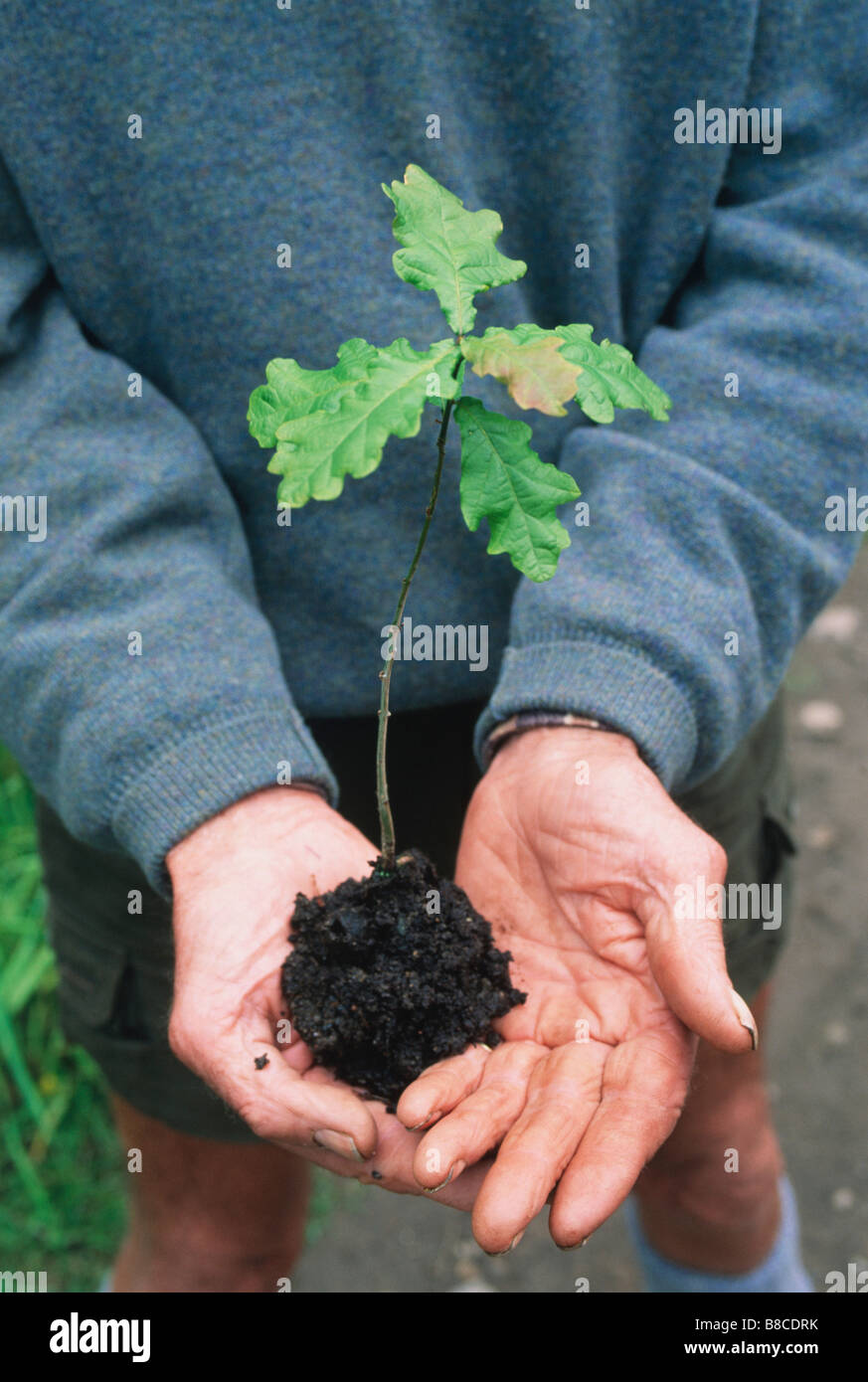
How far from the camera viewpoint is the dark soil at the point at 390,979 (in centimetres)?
164

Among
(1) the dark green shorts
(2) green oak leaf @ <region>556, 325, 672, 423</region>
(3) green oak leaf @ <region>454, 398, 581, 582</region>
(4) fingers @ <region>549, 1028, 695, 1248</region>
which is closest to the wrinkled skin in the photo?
(4) fingers @ <region>549, 1028, 695, 1248</region>

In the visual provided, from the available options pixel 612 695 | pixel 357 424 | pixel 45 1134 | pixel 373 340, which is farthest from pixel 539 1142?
pixel 45 1134

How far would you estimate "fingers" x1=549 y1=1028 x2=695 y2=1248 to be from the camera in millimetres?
1325

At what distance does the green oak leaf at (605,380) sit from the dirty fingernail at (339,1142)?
0.96 meters

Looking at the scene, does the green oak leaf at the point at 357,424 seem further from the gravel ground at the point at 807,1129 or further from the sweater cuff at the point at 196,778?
the gravel ground at the point at 807,1129

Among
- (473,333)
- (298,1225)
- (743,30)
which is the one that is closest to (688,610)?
(473,333)

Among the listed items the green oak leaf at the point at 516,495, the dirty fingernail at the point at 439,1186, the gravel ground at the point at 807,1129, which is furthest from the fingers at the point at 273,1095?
the gravel ground at the point at 807,1129

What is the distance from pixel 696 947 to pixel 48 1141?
97.2 inches

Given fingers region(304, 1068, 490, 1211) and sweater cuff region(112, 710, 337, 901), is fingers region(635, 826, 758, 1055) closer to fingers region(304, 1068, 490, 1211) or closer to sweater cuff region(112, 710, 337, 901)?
fingers region(304, 1068, 490, 1211)

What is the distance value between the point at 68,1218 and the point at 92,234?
8.60ft

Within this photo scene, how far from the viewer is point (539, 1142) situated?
1.39 metres

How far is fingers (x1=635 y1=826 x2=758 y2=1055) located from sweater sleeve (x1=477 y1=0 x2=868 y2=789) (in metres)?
0.25

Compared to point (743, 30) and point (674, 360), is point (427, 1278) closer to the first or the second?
point (674, 360)

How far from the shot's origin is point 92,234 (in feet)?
6.01
